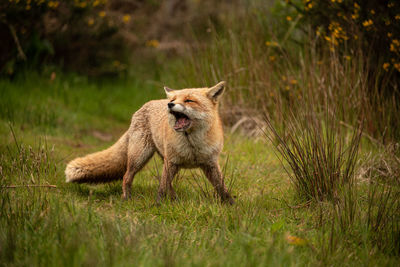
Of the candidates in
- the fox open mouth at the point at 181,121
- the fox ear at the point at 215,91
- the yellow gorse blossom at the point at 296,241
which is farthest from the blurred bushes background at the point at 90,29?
the yellow gorse blossom at the point at 296,241

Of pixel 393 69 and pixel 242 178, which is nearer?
pixel 242 178

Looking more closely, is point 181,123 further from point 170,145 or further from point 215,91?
point 215,91

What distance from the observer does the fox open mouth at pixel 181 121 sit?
414cm

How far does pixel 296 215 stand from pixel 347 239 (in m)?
0.69

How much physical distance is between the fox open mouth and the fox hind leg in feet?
3.11

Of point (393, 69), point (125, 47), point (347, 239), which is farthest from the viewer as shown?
point (125, 47)

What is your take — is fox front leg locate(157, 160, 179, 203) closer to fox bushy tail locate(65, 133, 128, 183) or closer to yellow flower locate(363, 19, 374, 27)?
fox bushy tail locate(65, 133, 128, 183)

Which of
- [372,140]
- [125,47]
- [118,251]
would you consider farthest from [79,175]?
[125,47]

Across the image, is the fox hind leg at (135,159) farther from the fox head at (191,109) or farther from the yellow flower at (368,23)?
the yellow flower at (368,23)

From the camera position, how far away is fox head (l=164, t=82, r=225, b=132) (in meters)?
4.09

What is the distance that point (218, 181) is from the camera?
4.51 meters

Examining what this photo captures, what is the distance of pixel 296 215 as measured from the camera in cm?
400

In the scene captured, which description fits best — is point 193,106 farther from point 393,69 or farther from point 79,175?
point 393,69

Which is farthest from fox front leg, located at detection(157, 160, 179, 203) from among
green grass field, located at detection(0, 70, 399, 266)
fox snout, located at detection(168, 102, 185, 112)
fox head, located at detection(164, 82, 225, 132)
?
fox snout, located at detection(168, 102, 185, 112)
